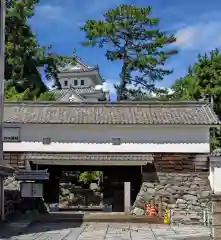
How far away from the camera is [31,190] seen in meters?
21.2

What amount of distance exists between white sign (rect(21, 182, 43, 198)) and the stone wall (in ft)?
15.1

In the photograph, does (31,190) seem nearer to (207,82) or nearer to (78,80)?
(207,82)

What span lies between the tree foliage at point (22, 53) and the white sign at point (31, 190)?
39.4ft

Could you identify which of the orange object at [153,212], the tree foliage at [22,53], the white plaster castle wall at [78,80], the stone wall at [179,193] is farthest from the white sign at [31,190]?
the white plaster castle wall at [78,80]

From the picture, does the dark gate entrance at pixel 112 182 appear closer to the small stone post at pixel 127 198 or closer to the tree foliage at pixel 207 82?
the small stone post at pixel 127 198

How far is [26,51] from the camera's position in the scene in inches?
1385

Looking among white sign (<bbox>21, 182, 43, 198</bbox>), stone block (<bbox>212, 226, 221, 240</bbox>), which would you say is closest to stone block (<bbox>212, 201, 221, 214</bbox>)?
stone block (<bbox>212, 226, 221, 240</bbox>)

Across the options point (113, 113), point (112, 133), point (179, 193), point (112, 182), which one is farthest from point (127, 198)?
point (113, 113)

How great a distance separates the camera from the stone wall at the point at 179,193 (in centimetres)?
2203

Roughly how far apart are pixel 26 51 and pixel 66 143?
14.1m

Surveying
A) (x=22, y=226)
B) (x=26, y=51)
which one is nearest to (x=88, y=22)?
(x=26, y=51)

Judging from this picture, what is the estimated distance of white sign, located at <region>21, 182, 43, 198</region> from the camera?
69.7 feet

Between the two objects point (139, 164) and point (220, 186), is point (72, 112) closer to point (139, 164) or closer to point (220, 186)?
point (139, 164)

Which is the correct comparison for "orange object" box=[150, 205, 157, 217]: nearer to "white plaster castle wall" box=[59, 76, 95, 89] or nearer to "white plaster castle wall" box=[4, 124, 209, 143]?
"white plaster castle wall" box=[4, 124, 209, 143]
